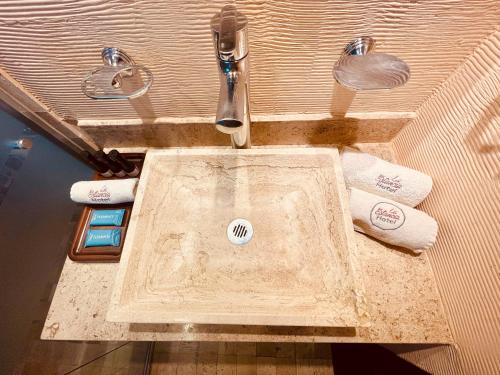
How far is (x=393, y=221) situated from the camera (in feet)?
1.53

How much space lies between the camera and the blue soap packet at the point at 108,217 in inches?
20.8

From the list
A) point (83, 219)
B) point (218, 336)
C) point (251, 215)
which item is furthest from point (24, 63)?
point (218, 336)

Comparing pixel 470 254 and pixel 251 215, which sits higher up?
pixel 251 215

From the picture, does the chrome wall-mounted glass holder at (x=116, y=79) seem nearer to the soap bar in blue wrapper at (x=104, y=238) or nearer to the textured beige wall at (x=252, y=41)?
the textured beige wall at (x=252, y=41)

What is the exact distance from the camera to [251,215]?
0.54m

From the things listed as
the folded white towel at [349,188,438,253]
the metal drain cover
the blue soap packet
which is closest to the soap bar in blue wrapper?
the blue soap packet

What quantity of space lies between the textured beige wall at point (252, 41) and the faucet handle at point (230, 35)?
0.07m

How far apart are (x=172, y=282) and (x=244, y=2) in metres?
0.55

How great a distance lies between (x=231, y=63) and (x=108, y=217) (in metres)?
0.48

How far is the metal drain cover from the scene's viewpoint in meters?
0.51

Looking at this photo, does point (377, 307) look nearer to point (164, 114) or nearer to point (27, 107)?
point (164, 114)

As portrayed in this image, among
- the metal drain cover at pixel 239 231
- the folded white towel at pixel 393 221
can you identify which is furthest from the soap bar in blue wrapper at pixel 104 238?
the folded white towel at pixel 393 221

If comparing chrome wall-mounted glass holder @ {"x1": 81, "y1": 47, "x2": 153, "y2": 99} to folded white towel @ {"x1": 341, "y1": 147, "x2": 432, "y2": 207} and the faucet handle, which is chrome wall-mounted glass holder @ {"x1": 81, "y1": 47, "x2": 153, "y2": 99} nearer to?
the faucet handle

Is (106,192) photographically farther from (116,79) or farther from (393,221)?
(393,221)
